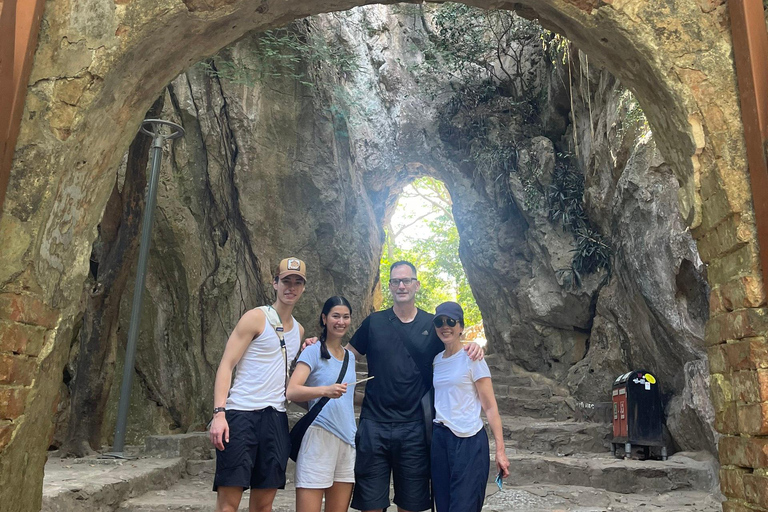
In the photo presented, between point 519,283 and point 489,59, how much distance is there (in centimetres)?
497

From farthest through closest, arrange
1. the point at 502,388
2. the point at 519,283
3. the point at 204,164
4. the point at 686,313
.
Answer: the point at 519,283 < the point at 502,388 < the point at 204,164 < the point at 686,313

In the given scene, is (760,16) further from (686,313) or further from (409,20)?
(409,20)

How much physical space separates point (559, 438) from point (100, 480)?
5.18 m

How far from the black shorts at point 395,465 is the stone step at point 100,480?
1904 mm

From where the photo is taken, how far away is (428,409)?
318 centimetres

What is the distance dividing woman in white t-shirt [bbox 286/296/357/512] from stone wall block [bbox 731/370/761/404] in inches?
66.9

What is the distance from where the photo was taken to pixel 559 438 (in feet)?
24.4

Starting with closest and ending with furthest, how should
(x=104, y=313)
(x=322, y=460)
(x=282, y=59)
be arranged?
(x=322, y=460)
(x=104, y=313)
(x=282, y=59)

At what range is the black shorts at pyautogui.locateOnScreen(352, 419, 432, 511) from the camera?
10.2ft

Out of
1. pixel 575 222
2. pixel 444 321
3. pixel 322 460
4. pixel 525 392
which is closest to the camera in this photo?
pixel 322 460

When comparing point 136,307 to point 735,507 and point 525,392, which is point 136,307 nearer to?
point 735,507

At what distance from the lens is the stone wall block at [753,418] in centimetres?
233

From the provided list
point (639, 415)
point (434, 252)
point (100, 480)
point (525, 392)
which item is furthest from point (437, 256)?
point (100, 480)

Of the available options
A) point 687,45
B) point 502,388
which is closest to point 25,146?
point 687,45
